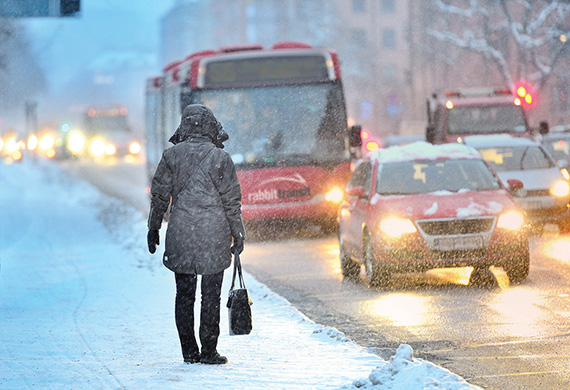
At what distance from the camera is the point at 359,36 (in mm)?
104750

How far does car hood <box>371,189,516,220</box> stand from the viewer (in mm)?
11945

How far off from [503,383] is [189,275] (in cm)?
213

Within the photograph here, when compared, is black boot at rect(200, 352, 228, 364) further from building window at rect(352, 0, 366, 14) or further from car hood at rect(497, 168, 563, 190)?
building window at rect(352, 0, 366, 14)

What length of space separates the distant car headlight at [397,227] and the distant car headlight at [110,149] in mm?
61443

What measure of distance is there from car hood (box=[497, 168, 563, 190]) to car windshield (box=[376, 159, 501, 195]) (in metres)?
4.46

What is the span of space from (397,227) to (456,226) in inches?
24.0

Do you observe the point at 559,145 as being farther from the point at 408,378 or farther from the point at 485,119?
the point at 408,378

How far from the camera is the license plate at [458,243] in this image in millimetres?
11789

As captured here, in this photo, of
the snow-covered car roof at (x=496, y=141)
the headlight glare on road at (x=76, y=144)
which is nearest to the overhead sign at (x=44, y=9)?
the snow-covered car roof at (x=496, y=141)

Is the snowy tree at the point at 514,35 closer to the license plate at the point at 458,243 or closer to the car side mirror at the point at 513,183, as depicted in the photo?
the car side mirror at the point at 513,183

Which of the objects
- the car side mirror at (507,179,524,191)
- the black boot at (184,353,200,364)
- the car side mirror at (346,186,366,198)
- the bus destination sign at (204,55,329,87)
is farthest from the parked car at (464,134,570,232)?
the black boot at (184,353,200,364)

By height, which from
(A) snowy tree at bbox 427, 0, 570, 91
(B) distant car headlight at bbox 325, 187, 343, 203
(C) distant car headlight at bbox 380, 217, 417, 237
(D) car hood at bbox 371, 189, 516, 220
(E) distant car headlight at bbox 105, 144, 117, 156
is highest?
Result: (A) snowy tree at bbox 427, 0, 570, 91

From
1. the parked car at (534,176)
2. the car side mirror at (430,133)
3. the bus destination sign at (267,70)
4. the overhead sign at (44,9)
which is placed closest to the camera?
the overhead sign at (44,9)

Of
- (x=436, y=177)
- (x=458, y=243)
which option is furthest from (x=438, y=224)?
(x=436, y=177)
